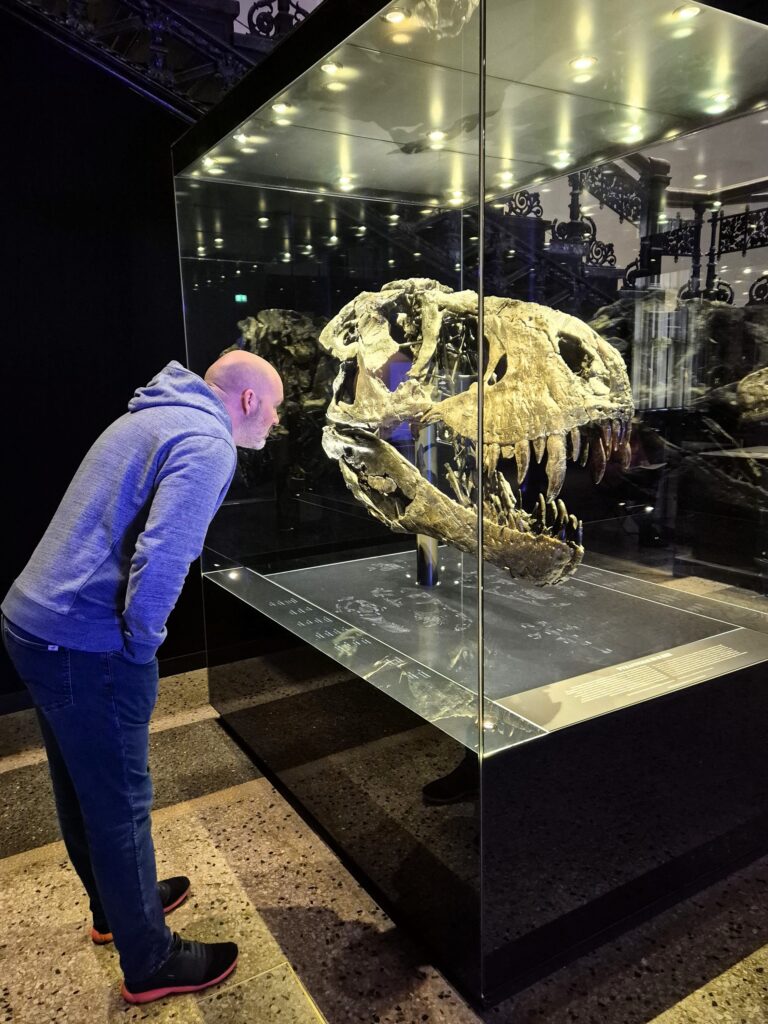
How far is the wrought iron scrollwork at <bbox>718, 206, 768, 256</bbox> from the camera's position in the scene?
295cm

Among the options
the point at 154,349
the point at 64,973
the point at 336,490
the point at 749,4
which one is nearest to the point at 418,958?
the point at 64,973

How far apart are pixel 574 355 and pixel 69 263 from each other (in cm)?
333

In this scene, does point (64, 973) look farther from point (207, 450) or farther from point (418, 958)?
point (207, 450)

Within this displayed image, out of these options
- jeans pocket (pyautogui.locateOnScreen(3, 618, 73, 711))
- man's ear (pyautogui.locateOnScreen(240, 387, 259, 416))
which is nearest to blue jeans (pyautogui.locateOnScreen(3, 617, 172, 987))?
jeans pocket (pyautogui.locateOnScreen(3, 618, 73, 711))

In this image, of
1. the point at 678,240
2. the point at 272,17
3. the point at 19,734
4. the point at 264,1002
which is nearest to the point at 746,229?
the point at 678,240

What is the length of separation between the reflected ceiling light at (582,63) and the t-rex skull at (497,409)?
2.62 feet

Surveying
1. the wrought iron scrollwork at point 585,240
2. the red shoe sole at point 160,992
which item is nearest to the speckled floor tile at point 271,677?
the red shoe sole at point 160,992

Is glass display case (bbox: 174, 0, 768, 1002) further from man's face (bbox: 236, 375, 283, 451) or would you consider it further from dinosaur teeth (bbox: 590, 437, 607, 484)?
man's face (bbox: 236, 375, 283, 451)

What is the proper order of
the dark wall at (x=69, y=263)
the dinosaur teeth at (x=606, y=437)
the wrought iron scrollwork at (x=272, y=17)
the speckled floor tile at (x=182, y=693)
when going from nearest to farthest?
A: the dinosaur teeth at (x=606, y=437)
the dark wall at (x=69, y=263)
the speckled floor tile at (x=182, y=693)
the wrought iron scrollwork at (x=272, y=17)

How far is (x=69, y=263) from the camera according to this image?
15.2 ft

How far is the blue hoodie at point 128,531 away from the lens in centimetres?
205

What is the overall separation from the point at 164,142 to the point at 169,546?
150 inches

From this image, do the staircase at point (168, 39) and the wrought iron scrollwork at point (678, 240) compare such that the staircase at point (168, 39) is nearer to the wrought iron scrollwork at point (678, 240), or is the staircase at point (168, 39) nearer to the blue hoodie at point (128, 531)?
the wrought iron scrollwork at point (678, 240)

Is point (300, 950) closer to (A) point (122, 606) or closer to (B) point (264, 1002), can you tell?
(B) point (264, 1002)
